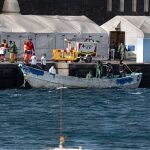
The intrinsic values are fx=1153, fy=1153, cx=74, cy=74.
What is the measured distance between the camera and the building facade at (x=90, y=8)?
282 ft

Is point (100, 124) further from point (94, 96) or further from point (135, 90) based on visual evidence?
point (135, 90)

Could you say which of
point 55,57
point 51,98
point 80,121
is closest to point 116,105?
point 51,98

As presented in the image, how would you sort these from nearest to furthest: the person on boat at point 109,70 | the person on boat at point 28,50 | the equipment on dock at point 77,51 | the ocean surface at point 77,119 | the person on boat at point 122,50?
the ocean surface at point 77,119, the person on boat at point 109,70, the person on boat at point 28,50, the equipment on dock at point 77,51, the person on boat at point 122,50

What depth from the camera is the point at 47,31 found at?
7050 centimetres

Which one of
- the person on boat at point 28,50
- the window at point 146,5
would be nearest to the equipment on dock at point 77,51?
the person on boat at point 28,50

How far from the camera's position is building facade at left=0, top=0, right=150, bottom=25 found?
86.1m

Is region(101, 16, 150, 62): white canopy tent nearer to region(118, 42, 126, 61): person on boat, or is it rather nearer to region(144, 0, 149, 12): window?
region(118, 42, 126, 61): person on boat

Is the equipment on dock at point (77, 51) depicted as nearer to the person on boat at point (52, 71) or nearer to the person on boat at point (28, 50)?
Result: the person on boat at point (28, 50)

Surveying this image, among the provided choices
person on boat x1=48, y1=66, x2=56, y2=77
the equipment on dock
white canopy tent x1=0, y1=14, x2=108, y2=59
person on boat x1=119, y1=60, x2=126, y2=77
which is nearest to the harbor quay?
person on boat x1=119, y1=60, x2=126, y2=77

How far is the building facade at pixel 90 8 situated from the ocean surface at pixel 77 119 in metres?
21.4

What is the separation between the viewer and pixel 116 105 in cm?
5559

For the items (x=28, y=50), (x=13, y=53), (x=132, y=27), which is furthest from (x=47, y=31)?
(x=132, y=27)

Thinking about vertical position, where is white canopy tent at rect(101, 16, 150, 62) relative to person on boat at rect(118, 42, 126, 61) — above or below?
above

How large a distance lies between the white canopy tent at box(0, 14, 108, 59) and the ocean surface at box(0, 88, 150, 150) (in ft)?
23.3
